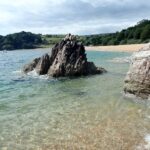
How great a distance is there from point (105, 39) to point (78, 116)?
12509 centimetres

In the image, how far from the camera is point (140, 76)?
1964 cm

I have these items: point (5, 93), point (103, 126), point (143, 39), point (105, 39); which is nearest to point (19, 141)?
point (103, 126)

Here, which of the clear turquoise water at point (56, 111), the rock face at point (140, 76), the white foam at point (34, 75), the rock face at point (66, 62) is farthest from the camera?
the rock face at point (66, 62)

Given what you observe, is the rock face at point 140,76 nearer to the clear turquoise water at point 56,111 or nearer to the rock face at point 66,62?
the clear turquoise water at point 56,111

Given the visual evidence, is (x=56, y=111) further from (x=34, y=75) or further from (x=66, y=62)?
(x=34, y=75)

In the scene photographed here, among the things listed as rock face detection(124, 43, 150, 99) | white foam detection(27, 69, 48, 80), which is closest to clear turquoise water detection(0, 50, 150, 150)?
rock face detection(124, 43, 150, 99)

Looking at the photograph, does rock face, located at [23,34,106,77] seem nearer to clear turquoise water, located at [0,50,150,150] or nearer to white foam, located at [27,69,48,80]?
white foam, located at [27,69,48,80]

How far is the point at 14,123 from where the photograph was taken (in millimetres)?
15531

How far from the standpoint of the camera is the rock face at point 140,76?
19.3 meters

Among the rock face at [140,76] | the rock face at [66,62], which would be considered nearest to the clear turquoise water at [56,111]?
the rock face at [140,76]

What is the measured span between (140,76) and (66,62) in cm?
1638

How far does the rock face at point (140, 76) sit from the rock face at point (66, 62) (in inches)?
560

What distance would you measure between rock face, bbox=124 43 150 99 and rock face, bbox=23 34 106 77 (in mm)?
14215

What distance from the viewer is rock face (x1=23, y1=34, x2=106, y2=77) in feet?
114
